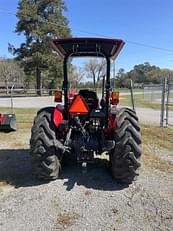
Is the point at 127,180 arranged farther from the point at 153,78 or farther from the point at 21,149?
the point at 153,78

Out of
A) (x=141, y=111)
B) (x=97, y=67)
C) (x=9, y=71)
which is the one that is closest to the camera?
(x=97, y=67)

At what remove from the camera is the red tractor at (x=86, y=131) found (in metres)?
4.63

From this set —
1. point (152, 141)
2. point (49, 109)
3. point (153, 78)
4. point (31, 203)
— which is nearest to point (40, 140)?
point (49, 109)

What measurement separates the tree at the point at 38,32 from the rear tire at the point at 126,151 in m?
34.1

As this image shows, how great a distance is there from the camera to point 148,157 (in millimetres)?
6633

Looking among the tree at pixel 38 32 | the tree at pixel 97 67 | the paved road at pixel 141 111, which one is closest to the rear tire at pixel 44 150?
the tree at pixel 97 67

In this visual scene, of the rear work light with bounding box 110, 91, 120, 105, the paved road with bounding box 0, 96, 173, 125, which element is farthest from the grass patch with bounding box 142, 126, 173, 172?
the paved road with bounding box 0, 96, 173, 125

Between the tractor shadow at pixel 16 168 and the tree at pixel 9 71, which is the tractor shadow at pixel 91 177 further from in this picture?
the tree at pixel 9 71

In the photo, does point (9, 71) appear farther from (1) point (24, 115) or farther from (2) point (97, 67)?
(2) point (97, 67)

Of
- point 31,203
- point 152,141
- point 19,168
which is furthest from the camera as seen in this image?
point 152,141

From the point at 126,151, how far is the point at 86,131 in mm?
842

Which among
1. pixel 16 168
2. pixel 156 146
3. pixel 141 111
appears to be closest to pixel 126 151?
pixel 16 168

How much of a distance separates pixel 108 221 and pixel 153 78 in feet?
320

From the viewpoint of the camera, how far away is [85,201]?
162 inches
